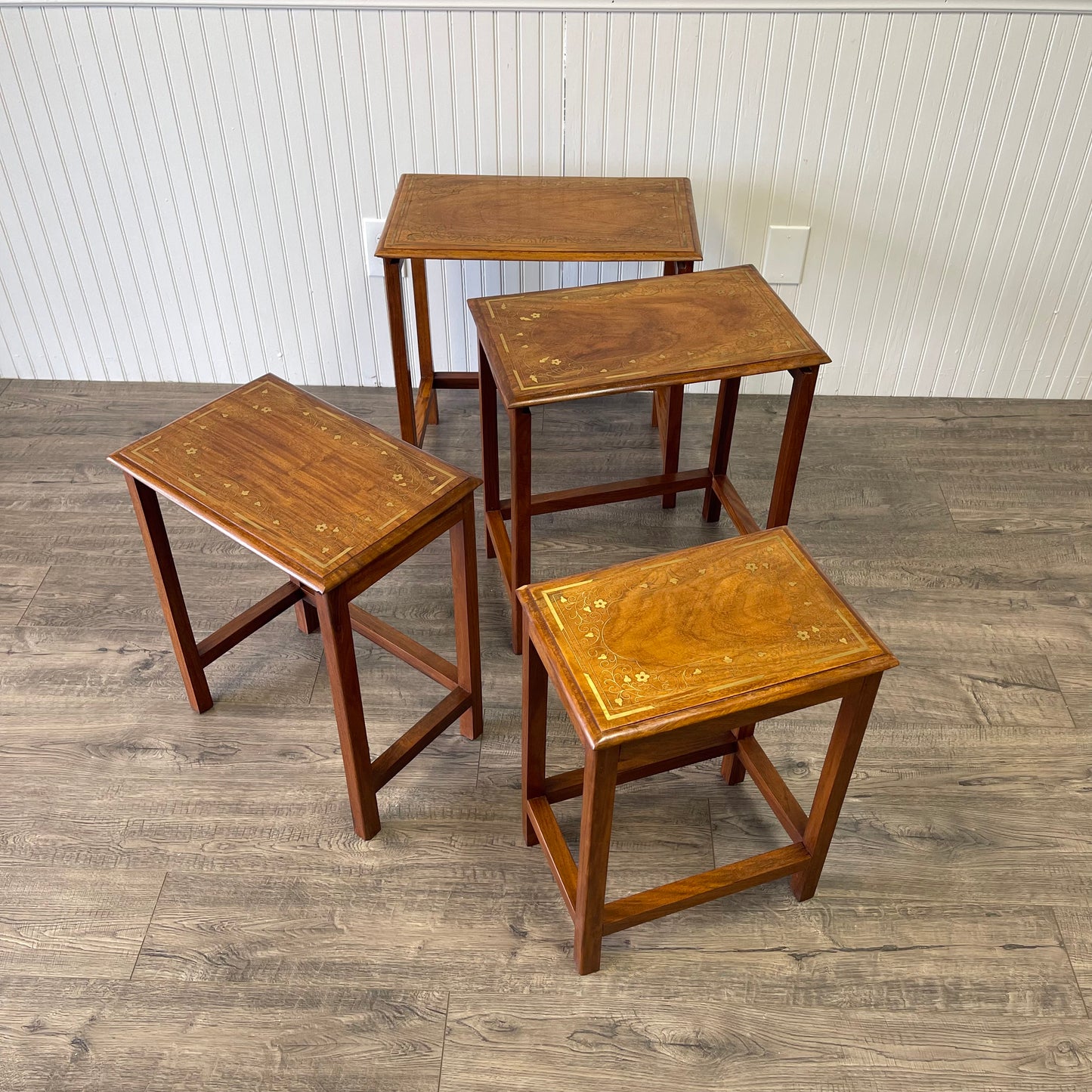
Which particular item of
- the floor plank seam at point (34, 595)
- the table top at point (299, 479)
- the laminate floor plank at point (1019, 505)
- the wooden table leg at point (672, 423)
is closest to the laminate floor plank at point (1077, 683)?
the laminate floor plank at point (1019, 505)

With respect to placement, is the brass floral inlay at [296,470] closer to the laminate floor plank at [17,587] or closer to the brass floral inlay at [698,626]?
the brass floral inlay at [698,626]

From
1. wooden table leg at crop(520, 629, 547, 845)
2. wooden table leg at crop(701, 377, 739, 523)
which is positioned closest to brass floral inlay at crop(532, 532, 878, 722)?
wooden table leg at crop(520, 629, 547, 845)

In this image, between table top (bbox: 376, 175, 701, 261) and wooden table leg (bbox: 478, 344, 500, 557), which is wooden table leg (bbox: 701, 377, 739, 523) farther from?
wooden table leg (bbox: 478, 344, 500, 557)

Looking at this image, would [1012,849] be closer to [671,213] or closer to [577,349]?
[577,349]

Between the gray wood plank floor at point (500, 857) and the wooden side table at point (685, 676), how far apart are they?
0.42 ft

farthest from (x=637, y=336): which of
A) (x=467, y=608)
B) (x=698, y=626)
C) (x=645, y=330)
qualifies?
(x=698, y=626)

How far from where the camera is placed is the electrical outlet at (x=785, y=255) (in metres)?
2.68

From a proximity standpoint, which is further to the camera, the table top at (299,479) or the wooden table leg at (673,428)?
the wooden table leg at (673,428)

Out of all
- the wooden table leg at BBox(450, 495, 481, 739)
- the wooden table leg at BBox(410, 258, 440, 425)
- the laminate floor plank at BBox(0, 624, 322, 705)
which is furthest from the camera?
the wooden table leg at BBox(410, 258, 440, 425)

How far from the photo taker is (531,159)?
2611mm

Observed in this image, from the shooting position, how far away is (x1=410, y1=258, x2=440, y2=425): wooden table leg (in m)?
2.67

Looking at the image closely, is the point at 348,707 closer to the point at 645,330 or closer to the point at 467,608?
the point at 467,608

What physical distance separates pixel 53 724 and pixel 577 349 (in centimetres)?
125

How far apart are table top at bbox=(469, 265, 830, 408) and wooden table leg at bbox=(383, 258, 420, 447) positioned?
0.87ft
